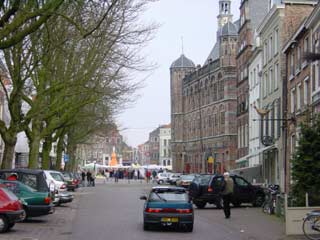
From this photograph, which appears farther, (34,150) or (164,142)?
(164,142)

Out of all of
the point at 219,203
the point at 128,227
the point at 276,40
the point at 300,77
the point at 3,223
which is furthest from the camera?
the point at 276,40

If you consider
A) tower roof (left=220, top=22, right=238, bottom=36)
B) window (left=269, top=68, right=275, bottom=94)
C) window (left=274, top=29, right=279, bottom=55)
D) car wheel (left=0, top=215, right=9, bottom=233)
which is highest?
tower roof (left=220, top=22, right=238, bottom=36)

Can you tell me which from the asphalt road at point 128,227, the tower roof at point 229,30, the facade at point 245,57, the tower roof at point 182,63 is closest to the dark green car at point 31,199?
the asphalt road at point 128,227

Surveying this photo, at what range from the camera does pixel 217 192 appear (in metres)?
31.6

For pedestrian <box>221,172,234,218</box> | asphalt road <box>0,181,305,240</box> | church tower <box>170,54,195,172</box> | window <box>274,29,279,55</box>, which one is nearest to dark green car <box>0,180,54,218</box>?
asphalt road <box>0,181,305,240</box>

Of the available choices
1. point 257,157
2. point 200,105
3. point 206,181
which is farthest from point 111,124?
point 200,105

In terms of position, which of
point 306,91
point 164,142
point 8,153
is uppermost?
point 164,142

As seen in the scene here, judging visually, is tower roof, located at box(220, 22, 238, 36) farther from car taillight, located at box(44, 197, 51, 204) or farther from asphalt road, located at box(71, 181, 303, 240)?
car taillight, located at box(44, 197, 51, 204)

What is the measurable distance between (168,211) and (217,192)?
11.7 meters

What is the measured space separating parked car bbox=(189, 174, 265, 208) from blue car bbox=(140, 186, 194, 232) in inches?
429

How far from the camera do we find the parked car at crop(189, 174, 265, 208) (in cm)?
3175

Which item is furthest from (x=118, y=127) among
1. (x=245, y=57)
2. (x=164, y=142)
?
(x=164, y=142)

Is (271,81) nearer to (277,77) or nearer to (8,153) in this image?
(277,77)

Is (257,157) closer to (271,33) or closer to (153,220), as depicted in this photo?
(271,33)
